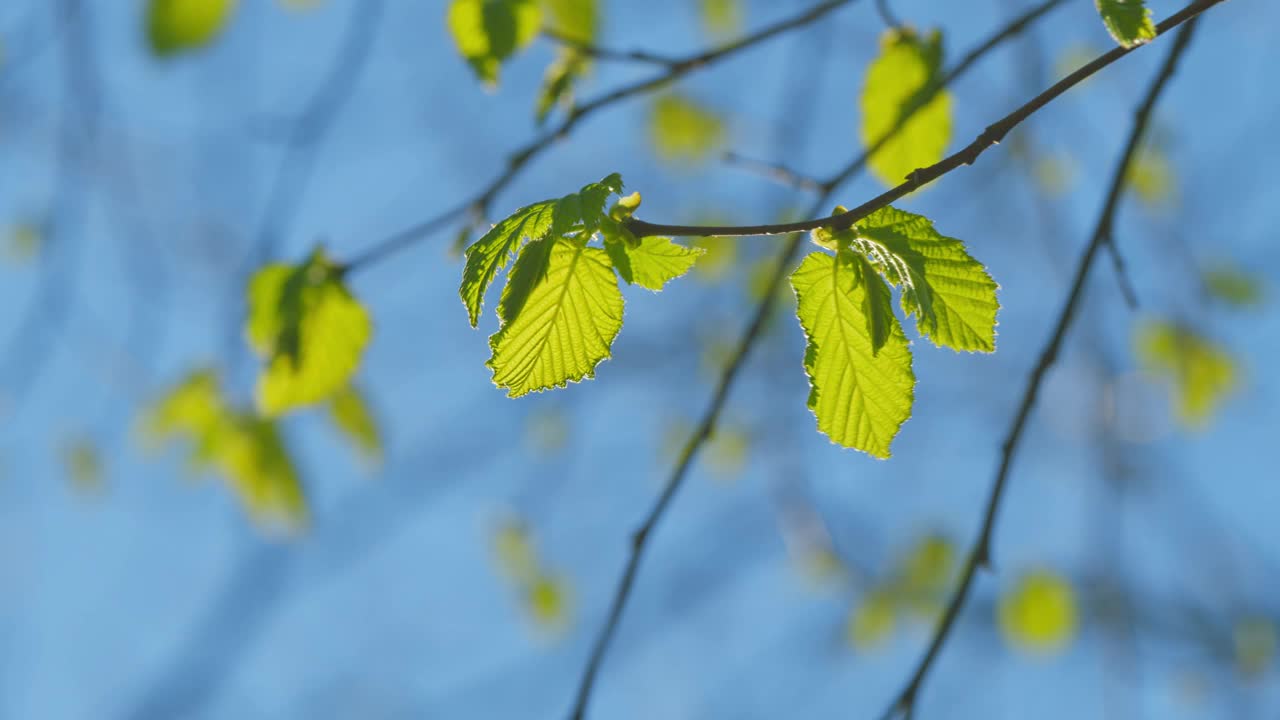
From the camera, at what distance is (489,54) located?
129cm

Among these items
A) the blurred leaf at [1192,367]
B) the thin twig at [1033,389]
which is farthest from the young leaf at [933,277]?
the blurred leaf at [1192,367]

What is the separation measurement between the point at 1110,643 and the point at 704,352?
234 cm

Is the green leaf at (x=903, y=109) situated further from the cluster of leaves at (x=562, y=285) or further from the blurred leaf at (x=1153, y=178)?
the blurred leaf at (x=1153, y=178)

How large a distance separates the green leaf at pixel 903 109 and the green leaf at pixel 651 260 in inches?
26.2

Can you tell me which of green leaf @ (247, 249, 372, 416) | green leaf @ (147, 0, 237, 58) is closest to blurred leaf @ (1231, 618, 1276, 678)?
green leaf @ (247, 249, 372, 416)

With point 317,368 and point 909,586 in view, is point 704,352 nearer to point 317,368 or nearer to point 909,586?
point 909,586

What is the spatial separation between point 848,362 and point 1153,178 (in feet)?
12.0

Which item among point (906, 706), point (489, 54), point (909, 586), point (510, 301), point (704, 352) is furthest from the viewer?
point (704, 352)

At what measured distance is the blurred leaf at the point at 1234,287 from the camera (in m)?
4.18

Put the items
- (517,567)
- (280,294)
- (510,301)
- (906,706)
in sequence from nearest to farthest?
1. (510,301)
2. (906,706)
3. (280,294)
4. (517,567)

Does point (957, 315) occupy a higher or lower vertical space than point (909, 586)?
lower

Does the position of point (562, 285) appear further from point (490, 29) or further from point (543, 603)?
point (543, 603)

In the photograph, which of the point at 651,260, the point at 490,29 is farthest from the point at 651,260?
the point at 490,29

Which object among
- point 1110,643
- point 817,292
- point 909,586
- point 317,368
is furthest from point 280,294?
point 909,586
